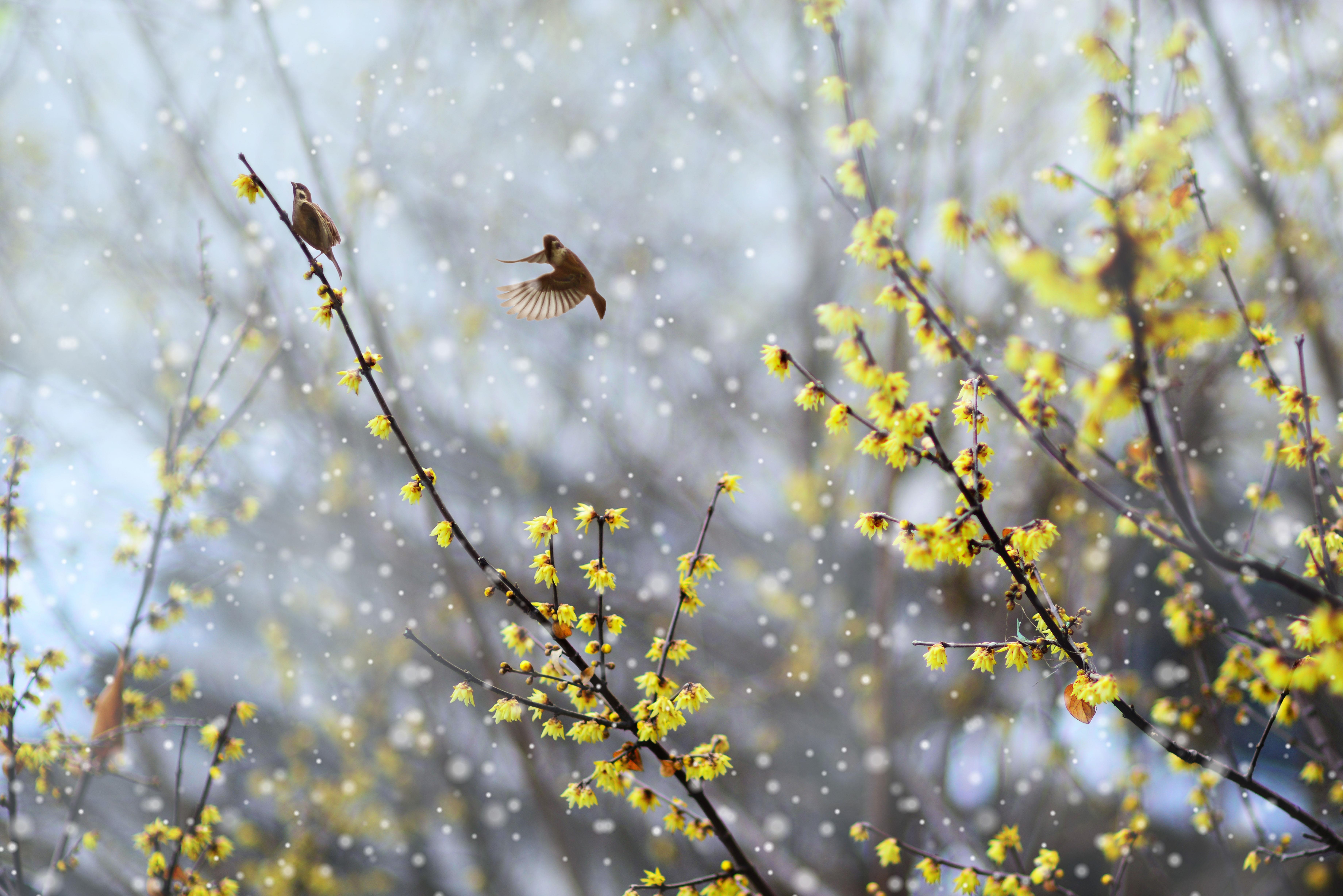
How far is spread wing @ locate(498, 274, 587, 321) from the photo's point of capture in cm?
78

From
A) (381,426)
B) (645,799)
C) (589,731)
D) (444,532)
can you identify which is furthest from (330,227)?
(645,799)

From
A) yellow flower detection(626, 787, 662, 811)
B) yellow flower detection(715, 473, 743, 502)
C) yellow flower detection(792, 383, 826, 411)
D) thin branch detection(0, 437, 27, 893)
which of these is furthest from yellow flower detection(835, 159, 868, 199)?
thin branch detection(0, 437, 27, 893)

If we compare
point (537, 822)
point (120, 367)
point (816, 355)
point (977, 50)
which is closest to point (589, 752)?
point (537, 822)

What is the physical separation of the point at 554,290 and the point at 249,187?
0.99 feet

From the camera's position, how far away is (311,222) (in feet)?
2.22

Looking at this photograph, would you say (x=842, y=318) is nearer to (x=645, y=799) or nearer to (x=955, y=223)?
(x=955, y=223)

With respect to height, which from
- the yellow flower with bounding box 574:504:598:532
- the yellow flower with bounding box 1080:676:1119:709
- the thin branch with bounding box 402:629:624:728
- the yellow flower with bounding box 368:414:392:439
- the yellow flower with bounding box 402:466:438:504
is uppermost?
the yellow flower with bounding box 368:414:392:439

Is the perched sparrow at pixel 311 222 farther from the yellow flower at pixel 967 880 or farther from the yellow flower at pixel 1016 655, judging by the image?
the yellow flower at pixel 967 880

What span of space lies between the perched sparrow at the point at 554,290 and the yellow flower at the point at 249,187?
0.78 feet

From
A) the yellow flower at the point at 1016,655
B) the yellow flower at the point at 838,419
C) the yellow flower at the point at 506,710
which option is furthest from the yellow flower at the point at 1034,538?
the yellow flower at the point at 506,710

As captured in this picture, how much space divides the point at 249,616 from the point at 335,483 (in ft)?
1.23

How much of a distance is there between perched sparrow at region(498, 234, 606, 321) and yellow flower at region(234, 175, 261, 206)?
238 mm

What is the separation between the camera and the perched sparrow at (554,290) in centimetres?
76

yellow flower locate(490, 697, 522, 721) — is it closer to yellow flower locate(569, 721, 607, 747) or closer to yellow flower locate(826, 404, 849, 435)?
yellow flower locate(569, 721, 607, 747)
